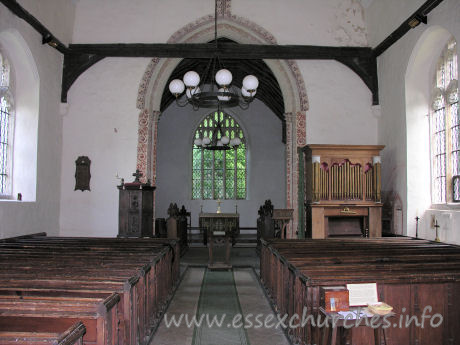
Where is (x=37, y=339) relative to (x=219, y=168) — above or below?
below

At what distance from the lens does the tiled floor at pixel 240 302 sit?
376 centimetres

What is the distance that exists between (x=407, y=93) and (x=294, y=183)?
2.95 metres

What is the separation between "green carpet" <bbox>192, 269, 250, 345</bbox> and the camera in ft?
12.3

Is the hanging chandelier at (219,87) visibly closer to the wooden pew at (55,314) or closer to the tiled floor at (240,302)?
the tiled floor at (240,302)

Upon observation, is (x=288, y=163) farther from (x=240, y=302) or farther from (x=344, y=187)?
(x=240, y=302)

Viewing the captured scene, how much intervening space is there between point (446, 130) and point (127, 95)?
5.98 m

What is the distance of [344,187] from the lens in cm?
743

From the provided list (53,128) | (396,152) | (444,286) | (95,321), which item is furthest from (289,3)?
(95,321)

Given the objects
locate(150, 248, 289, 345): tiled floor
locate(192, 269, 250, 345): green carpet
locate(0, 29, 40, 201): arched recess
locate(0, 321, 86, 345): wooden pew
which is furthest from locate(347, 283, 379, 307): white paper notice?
locate(0, 29, 40, 201): arched recess

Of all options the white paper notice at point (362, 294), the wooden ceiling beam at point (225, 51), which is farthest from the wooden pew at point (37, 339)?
the wooden ceiling beam at point (225, 51)

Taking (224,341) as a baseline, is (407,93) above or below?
above

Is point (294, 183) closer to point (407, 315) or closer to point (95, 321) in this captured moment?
point (407, 315)

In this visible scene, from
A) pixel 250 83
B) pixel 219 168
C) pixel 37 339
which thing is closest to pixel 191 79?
pixel 250 83

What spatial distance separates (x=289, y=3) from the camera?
8.85 metres
